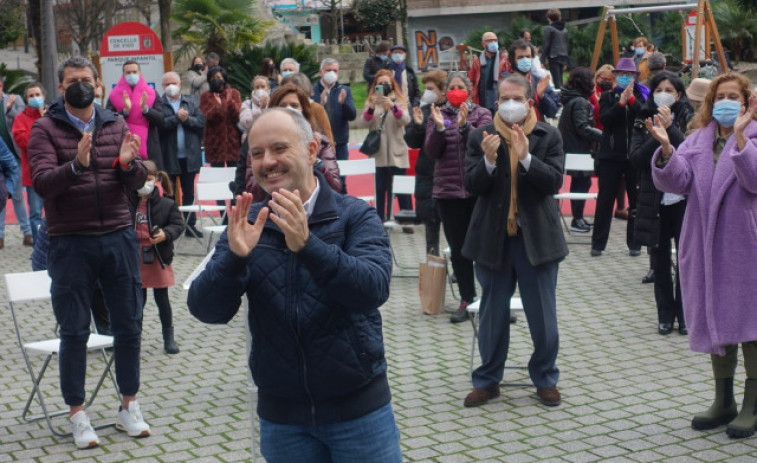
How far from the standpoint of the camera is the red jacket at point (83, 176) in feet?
20.9

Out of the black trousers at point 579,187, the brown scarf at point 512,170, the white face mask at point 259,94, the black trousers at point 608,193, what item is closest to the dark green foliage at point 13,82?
the white face mask at point 259,94

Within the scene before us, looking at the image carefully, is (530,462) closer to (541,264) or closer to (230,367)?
(541,264)

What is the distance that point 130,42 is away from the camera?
58.2ft

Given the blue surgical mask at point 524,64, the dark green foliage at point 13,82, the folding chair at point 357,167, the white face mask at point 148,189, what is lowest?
the folding chair at point 357,167

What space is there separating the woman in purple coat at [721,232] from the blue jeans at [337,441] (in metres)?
3.16

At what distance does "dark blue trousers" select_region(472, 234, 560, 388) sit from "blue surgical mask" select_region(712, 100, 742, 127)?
1.35m

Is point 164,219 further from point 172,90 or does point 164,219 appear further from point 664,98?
point 172,90

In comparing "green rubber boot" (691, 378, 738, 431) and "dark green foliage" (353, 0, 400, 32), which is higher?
"dark green foliage" (353, 0, 400, 32)

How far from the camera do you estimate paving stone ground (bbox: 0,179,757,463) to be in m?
6.44

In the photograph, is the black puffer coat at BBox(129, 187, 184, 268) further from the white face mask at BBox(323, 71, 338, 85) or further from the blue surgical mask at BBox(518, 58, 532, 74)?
the white face mask at BBox(323, 71, 338, 85)

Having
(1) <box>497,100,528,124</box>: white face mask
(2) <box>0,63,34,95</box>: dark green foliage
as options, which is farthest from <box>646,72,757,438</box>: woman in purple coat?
(2) <box>0,63,34,95</box>: dark green foliage

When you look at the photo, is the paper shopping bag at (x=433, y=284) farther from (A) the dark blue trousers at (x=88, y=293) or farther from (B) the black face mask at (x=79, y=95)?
(B) the black face mask at (x=79, y=95)

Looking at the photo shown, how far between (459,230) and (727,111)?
343cm

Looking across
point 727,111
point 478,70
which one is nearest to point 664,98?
point 727,111
